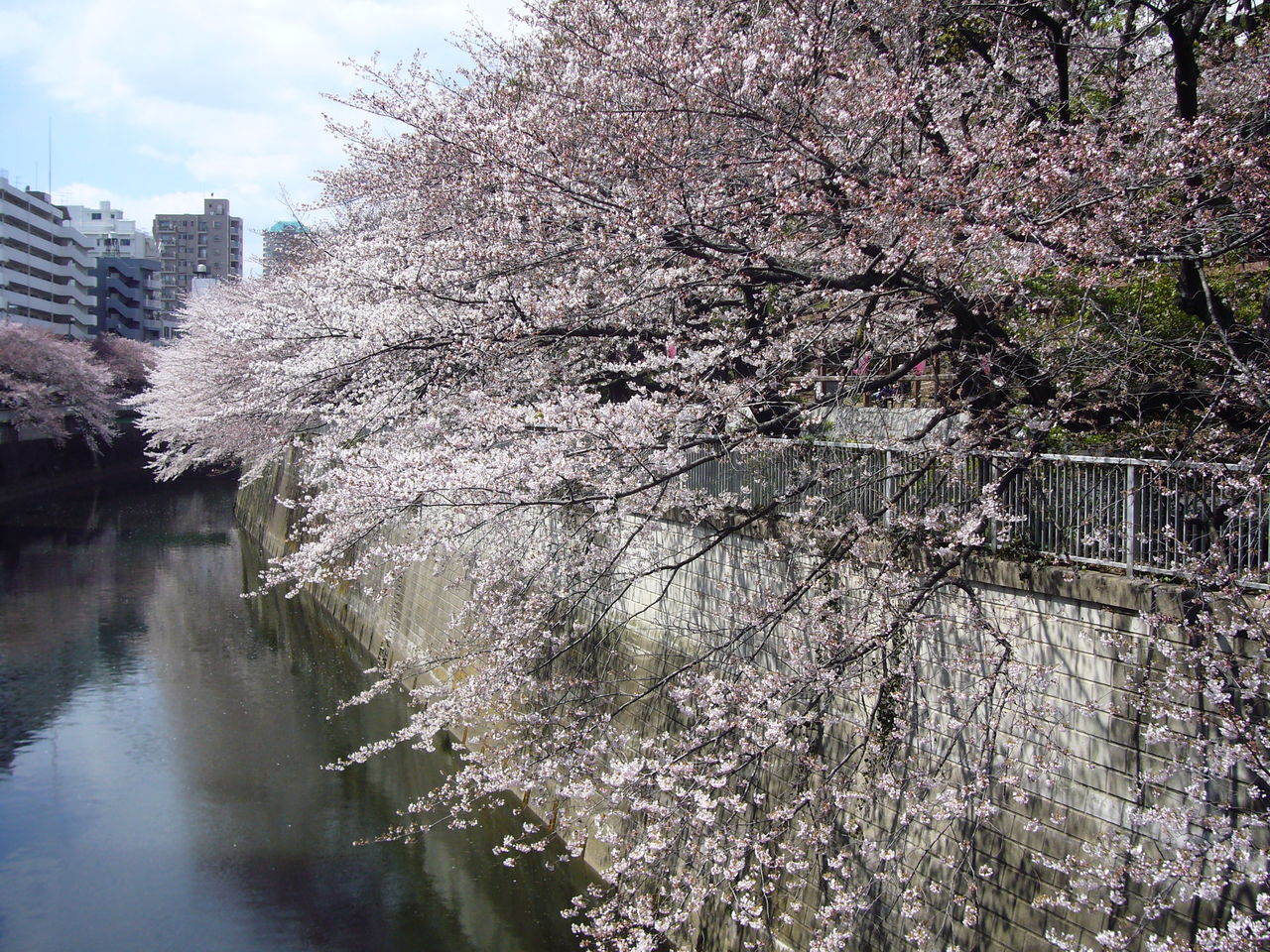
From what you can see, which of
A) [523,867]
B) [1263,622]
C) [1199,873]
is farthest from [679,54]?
[523,867]

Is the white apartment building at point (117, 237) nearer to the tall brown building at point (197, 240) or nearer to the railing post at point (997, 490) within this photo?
the tall brown building at point (197, 240)

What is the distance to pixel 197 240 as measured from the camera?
101062mm

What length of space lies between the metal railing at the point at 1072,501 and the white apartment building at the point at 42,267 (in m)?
54.7

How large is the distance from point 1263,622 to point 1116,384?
1.95 metres

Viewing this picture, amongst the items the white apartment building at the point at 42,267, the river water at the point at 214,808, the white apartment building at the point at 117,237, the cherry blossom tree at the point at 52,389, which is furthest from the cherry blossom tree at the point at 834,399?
the white apartment building at the point at 117,237

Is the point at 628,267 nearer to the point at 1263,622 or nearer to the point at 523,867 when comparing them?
the point at 1263,622

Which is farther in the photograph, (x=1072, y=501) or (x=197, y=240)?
(x=197, y=240)

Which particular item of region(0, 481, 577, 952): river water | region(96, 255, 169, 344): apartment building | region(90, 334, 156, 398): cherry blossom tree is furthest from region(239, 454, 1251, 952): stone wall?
region(96, 255, 169, 344): apartment building

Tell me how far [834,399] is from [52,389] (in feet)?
128

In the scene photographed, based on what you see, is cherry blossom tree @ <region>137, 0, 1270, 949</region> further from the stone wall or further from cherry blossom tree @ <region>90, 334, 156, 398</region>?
cherry blossom tree @ <region>90, 334, 156, 398</region>

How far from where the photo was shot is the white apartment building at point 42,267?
5478 cm

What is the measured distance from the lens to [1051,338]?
5621 millimetres

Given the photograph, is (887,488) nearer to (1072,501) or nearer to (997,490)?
(997,490)

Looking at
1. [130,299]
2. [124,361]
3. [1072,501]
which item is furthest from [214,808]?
[130,299]
